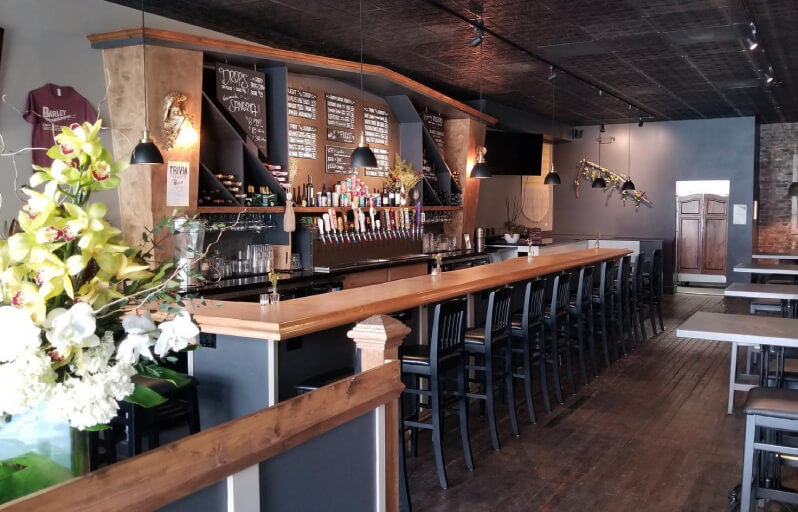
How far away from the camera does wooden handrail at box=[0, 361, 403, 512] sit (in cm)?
115

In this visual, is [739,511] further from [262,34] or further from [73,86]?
[262,34]

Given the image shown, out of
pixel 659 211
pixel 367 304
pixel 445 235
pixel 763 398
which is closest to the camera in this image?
pixel 763 398

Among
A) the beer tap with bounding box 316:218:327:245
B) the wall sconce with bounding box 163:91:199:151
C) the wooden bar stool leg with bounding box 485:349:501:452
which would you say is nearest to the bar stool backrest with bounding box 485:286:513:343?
the wooden bar stool leg with bounding box 485:349:501:452

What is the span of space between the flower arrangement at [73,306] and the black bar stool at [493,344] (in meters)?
3.18

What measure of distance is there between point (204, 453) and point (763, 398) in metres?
2.61

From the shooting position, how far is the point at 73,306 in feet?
4.03

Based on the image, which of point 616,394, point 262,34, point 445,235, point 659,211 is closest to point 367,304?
point 616,394


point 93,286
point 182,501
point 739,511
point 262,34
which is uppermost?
point 262,34

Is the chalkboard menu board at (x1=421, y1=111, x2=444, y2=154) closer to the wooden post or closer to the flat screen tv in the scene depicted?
the flat screen tv

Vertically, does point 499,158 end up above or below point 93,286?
above

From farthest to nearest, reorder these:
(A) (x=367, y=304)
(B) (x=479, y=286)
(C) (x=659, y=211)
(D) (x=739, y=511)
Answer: (C) (x=659, y=211), (B) (x=479, y=286), (A) (x=367, y=304), (D) (x=739, y=511)

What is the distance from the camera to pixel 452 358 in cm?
396

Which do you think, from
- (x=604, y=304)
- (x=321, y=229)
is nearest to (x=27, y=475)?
(x=321, y=229)

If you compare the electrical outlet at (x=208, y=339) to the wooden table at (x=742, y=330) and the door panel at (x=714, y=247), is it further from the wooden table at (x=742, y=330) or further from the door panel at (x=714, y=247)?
the door panel at (x=714, y=247)
